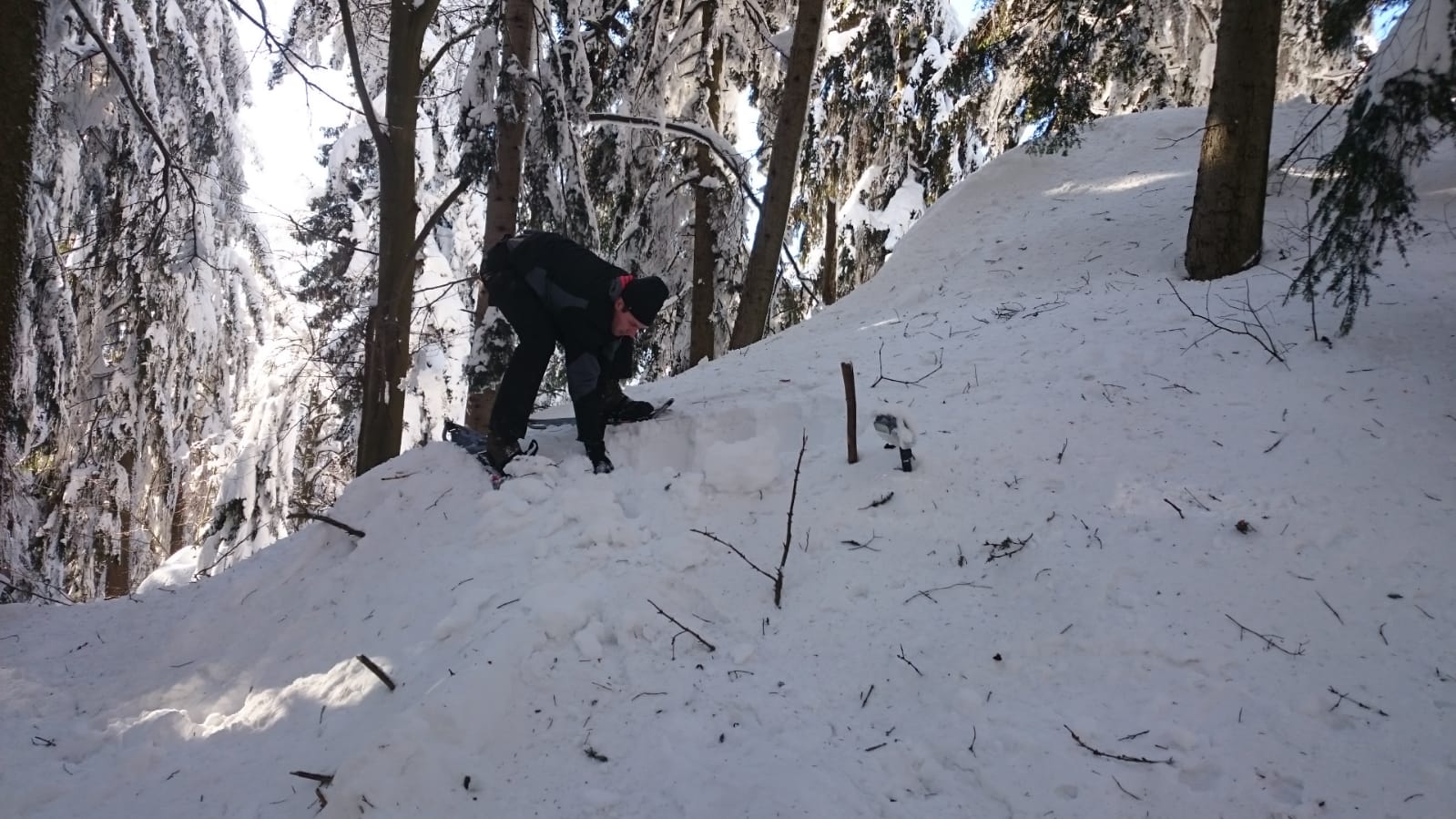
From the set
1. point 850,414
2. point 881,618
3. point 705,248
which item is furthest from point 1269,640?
point 705,248

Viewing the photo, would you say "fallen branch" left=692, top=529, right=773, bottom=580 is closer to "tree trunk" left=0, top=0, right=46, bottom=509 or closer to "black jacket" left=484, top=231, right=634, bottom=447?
"black jacket" left=484, top=231, right=634, bottom=447

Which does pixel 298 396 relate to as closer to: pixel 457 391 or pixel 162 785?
pixel 457 391

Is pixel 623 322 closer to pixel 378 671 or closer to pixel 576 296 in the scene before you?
pixel 576 296

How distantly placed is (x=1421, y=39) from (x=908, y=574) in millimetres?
3344

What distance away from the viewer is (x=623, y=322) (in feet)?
14.0

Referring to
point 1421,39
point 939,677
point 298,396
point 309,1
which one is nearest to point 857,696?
point 939,677

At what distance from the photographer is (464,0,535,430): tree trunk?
602 cm

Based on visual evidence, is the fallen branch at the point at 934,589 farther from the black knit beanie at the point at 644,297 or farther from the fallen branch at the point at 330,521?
the fallen branch at the point at 330,521

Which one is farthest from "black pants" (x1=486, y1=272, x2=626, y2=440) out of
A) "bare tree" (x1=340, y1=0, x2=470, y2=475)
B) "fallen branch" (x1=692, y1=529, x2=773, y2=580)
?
"bare tree" (x1=340, y1=0, x2=470, y2=475)

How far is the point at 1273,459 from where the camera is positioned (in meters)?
3.42

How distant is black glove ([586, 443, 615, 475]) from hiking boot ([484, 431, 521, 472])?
0.42 meters

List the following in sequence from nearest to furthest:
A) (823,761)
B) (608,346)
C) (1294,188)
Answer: (823,761) < (608,346) < (1294,188)

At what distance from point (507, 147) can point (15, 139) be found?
3.26m

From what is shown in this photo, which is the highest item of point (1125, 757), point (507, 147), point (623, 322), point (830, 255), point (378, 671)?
point (507, 147)
